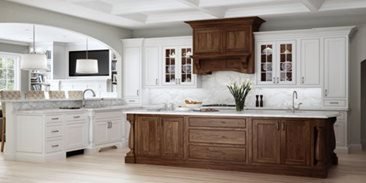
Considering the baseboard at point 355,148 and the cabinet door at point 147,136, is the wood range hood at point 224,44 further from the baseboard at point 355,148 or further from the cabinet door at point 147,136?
the cabinet door at point 147,136

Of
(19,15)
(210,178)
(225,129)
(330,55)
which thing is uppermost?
(19,15)

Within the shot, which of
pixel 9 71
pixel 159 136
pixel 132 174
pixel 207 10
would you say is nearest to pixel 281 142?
pixel 159 136

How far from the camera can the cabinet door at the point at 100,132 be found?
849 cm

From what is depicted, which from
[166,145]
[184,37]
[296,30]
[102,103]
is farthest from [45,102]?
[296,30]

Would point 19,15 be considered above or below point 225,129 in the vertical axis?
above

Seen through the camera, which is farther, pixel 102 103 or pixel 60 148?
pixel 102 103

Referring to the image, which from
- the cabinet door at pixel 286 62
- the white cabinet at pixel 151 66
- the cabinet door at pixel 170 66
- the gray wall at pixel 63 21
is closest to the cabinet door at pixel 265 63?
the cabinet door at pixel 286 62

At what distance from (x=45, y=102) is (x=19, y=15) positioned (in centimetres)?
164

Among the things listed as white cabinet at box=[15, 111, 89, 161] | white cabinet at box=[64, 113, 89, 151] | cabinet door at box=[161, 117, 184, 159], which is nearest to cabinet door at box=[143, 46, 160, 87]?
white cabinet at box=[64, 113, 89, 151]

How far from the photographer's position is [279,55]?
28.5 ft

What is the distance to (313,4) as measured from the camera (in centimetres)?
724

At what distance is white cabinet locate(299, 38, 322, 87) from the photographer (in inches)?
331

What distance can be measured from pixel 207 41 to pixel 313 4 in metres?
2.45

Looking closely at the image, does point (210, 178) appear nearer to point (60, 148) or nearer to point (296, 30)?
point (60, 148)
